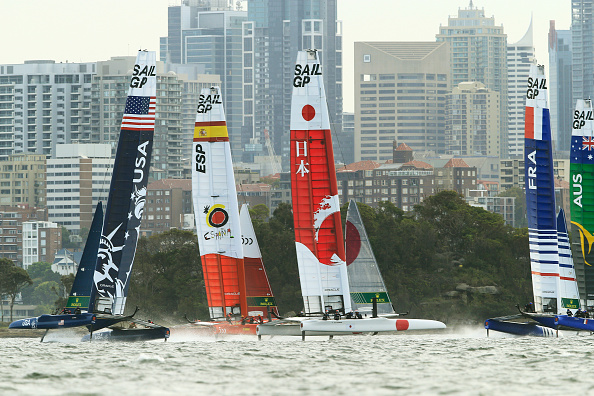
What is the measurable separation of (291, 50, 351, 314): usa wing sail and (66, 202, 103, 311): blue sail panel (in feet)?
22.3

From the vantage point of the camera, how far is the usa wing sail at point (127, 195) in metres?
32.7

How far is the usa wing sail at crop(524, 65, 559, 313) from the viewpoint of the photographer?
3550 centimetres

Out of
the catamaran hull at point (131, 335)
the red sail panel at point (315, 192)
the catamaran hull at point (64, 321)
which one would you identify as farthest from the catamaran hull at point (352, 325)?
the catamaran hull at point (64, 321)

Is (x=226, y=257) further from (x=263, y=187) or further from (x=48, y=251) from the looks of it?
(x=263, y=187)

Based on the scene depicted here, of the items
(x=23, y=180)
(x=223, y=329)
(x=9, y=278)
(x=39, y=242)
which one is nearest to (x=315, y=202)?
(x=223, y=329)

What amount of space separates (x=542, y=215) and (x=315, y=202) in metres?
7.33

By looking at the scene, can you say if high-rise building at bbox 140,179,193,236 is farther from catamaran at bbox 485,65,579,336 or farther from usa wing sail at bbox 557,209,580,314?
catamaran at bbox 485,65,579,336

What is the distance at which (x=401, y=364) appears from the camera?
2473 cm

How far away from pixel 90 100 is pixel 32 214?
5034cm

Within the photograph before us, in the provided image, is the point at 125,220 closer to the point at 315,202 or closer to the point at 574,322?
the point at 315,202

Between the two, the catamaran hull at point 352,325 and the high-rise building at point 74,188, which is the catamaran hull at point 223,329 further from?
the high-rise building at point 74,188

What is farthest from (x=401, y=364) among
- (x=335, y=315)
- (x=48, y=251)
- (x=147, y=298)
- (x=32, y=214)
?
(x=32, y=214)

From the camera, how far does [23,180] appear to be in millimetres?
166000

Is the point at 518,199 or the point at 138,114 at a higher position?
the point at 518,199
